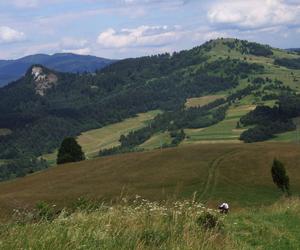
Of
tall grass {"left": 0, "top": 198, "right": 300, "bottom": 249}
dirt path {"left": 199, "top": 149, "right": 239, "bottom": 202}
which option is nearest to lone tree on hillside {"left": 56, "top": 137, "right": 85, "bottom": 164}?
dirt path {"left": 199, "top": 149, "right": 239, "bottom": 202}

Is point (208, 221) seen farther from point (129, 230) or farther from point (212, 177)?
point (212, 177)

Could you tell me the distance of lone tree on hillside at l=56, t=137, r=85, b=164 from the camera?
10231 cm

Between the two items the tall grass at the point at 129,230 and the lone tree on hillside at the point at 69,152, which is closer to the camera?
the tall grass at the point at 129,230

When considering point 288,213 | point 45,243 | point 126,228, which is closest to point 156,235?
point 126,228

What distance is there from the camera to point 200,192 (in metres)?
63.3

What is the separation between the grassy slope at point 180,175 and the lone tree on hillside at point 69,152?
1564 cm

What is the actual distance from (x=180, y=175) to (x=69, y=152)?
3652 centimetres

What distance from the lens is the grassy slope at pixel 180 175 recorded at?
6369 cm

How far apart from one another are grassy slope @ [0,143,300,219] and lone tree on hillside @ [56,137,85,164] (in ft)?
51.3

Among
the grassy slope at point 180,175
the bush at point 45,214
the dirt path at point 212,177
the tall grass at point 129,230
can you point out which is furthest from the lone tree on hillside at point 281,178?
the bush at point 45,214

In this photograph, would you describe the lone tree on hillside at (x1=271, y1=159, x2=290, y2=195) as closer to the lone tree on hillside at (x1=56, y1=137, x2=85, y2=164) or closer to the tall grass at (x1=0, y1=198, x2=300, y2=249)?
the tall grass at (x1=0, y1=198, x2=300, y2=249)

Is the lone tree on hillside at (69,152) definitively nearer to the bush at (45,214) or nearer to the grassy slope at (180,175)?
the grassy slope at (180,175)

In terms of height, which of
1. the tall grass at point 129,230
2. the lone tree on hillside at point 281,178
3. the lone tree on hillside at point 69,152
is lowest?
the lone tree on hillside at point 69,152

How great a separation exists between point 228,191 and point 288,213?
50961 mm
